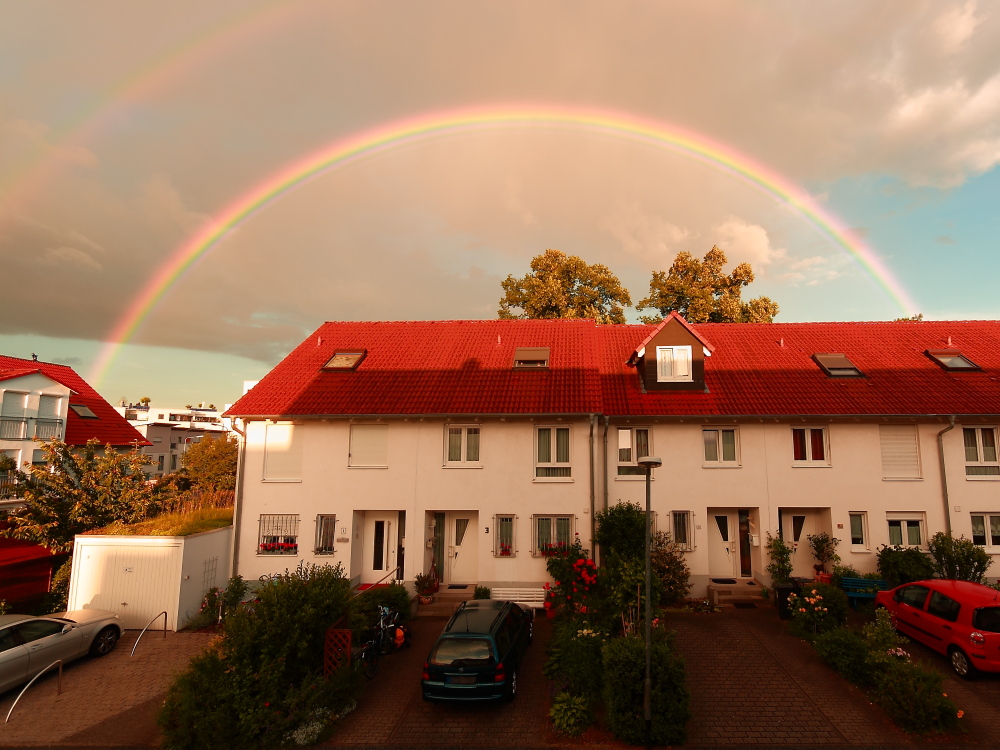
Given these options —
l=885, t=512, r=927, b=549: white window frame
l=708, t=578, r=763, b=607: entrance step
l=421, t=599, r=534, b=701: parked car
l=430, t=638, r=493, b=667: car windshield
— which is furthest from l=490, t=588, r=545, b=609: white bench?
l=885, t=512, r=927, b=549: white window frame

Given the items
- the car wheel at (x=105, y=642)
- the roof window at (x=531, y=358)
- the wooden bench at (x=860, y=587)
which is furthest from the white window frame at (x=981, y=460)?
the car wheel at (x=105, y=642)

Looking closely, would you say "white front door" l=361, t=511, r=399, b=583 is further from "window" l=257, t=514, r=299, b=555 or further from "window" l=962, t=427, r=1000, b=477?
"window" l=962, t=427, r=1000, b=477

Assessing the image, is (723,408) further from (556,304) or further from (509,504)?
(556,304)

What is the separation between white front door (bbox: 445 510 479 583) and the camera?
17047 millimetres

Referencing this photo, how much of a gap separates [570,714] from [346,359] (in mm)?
14557

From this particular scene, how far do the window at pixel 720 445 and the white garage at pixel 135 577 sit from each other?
15811mm

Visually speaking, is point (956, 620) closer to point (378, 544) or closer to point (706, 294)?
point (378, 544)

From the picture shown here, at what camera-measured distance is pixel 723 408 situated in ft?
55.8

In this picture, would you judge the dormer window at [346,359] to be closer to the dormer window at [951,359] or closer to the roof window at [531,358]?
the roof window at [531,358]

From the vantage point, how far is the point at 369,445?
17.3m

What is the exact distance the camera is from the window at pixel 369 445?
17.2 meters

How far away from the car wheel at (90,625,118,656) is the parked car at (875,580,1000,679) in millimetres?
18816

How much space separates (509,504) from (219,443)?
38.3 meters

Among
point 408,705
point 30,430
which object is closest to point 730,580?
point 408,705
